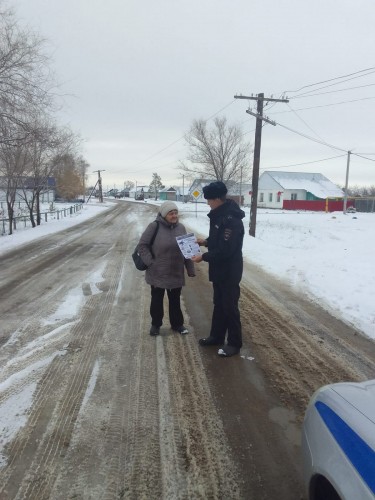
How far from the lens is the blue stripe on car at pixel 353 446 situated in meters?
1.49

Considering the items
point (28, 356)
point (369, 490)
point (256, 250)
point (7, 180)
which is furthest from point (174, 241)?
point (7, 180)

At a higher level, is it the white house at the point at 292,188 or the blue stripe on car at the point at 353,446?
the white house at the point at 292,188

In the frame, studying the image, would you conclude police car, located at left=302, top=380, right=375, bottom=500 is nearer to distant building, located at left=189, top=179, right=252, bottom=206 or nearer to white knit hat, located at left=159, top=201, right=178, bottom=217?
white knit hat, located at left=159, top=201, right=178, bottom=217

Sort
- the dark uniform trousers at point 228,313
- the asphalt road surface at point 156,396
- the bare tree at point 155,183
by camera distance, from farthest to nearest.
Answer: the bare tree at point 155,183
the dark uniform trousers at point 228,313
the asphalt road surface at point 156,396

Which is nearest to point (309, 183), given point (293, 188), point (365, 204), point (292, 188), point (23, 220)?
point (293, 188)

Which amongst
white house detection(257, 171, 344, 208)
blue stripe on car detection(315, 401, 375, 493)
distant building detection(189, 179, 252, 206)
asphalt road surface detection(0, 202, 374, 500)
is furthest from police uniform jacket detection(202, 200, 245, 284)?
white house detection(257, 171, 344, 208)

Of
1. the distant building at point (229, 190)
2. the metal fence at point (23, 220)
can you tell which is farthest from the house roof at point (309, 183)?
the metal fence at point (23, 220)

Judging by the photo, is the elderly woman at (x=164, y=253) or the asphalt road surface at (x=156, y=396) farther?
the elderly woman at (x=164, y=253)

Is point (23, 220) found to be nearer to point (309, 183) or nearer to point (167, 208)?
point (167, 208)

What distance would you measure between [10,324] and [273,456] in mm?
4206

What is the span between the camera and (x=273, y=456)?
9.23ft

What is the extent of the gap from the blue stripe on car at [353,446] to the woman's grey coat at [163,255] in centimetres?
309

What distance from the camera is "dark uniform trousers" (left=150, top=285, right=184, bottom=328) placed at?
503 centimetres

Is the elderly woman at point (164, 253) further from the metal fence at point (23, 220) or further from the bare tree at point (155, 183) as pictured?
the bare tree at point (155, 183)
